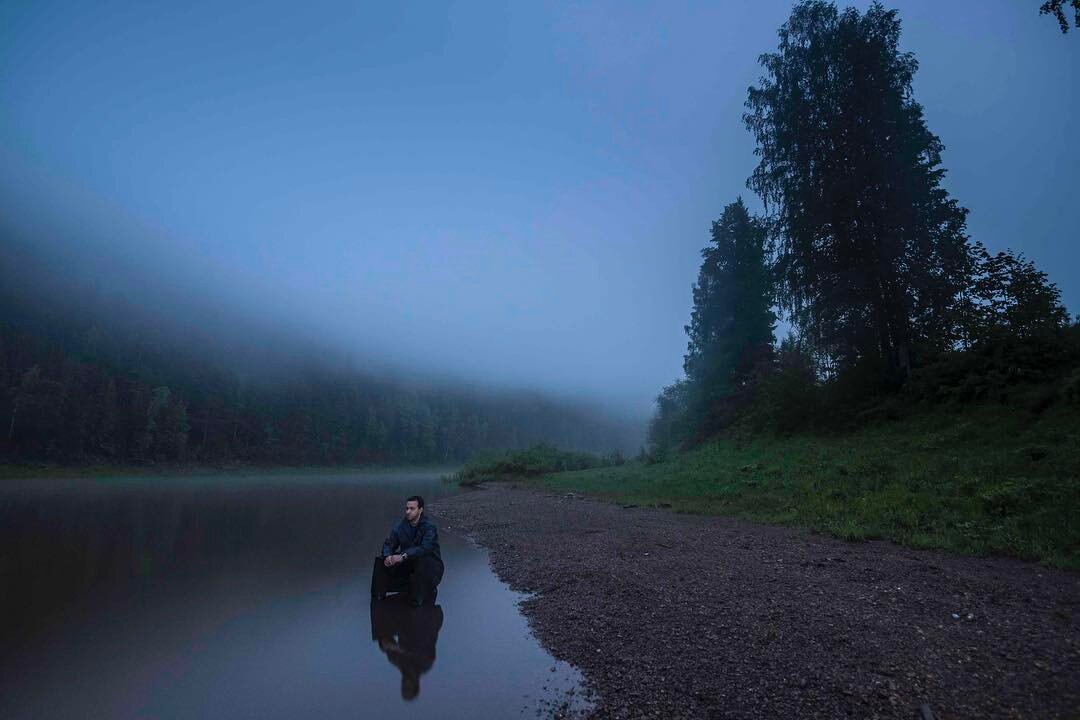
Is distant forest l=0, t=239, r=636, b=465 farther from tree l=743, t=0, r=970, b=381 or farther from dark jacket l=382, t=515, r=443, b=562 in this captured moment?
dark jacket l=382, t=515, r=443, b=562

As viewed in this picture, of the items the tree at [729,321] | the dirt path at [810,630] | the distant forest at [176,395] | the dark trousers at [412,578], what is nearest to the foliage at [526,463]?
the distant forest at [176,395]

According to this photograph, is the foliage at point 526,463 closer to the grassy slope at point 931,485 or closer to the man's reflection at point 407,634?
the grassy slope at point 931,485

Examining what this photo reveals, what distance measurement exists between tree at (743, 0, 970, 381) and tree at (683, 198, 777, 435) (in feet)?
35.6

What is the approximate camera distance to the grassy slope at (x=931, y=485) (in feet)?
34.2

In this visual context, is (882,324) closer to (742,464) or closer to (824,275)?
(824,275)

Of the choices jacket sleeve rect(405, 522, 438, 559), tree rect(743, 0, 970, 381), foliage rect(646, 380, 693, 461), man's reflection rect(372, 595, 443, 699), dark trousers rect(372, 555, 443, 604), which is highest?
tree rect(743, 0, 970, 381)

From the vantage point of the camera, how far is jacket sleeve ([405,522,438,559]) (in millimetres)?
9492

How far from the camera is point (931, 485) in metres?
13.7

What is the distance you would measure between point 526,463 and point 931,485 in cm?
4334

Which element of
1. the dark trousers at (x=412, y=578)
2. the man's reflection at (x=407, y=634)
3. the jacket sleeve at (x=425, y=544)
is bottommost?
the man's reflection at (x=407, y=634)

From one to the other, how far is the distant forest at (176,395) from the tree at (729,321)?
2866cm

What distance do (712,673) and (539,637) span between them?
2.85 meters

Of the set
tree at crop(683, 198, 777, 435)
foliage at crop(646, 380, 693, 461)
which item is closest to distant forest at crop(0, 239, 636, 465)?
foliage at crop(646, 380, 693, 461)

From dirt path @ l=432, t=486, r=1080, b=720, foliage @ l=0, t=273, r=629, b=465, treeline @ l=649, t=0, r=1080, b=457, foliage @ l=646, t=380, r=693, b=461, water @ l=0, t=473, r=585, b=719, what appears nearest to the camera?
dirt path @ l=432, t=486, r=1080, b=720
